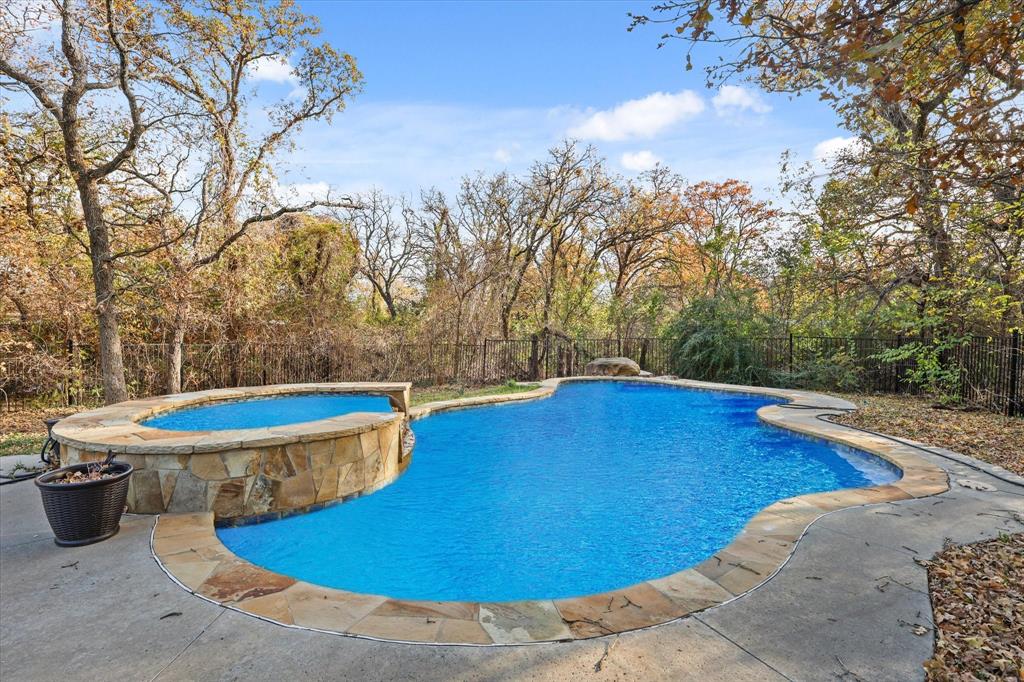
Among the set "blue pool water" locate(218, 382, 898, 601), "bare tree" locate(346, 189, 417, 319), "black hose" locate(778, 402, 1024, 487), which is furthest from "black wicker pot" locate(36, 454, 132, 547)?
"bare tree" locate(346, 189, 417, 319)

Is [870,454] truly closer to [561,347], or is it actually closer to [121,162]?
[561,347]

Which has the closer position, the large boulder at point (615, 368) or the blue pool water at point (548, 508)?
the blue pool water at point (548, 508)

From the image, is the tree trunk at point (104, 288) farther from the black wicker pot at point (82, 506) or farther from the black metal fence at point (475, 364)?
the black wicker pot at point (82, 506)

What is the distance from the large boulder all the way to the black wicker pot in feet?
35.2

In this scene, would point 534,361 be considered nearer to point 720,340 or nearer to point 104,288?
point 720,340

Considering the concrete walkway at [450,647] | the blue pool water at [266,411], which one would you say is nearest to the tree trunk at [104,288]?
the blue pool water at [266,411]

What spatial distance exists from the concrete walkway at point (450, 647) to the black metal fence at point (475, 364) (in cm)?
685

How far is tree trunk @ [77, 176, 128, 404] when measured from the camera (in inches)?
271

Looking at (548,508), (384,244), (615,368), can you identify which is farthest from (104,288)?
(384,244)

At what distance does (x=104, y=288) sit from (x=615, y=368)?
10.4 metres

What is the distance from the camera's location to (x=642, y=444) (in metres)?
7.02

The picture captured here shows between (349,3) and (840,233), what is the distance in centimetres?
942

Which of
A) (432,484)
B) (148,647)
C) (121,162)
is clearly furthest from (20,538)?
(121,162)

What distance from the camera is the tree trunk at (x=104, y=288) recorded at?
689cm
